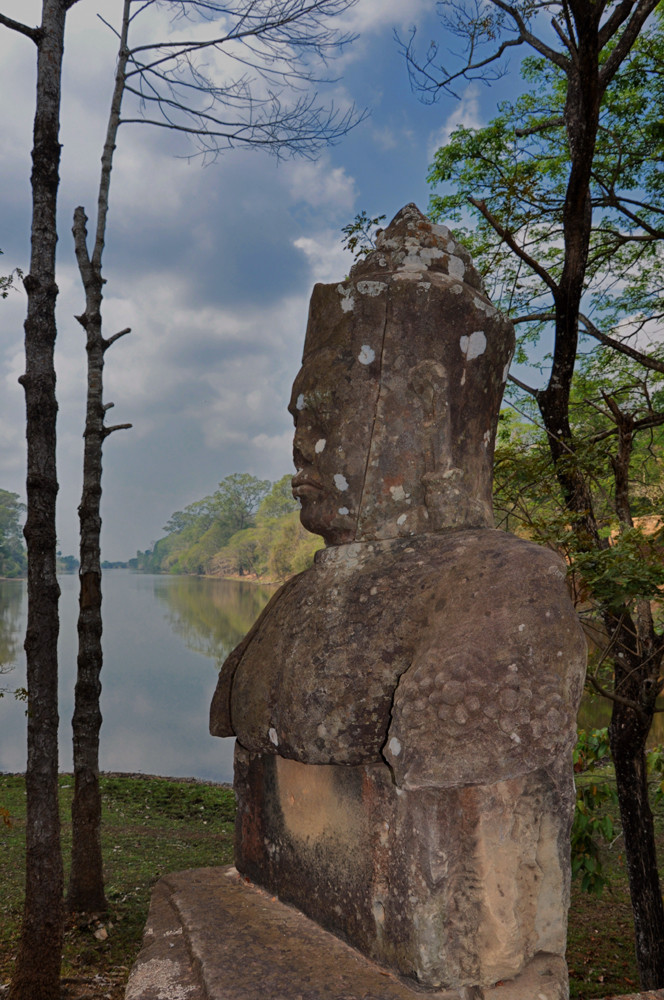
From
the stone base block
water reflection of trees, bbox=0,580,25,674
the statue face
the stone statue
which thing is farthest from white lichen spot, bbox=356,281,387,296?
water reflection of trees, bbox=0,580,25,674

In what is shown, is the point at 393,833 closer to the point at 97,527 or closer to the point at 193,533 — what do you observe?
the point at 97,527

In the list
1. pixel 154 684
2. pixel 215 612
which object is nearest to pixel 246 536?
pixel 215 612

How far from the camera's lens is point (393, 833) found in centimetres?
182

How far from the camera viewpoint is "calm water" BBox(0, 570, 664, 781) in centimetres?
1603

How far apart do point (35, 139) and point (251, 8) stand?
7.82 ft

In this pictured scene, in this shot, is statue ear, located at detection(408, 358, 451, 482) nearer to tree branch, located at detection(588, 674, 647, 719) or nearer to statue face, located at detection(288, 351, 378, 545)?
statue face, located at detection(288, 351, 378, 545)

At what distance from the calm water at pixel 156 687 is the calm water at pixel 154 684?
29 mm

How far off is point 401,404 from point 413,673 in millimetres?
822

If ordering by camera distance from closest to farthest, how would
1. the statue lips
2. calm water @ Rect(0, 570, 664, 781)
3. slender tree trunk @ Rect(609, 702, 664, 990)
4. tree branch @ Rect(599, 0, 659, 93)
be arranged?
the statue lips → slender tree trunk @ Rect(609, 702, 664, 990) → tree branch @ Rect(599, 0, 659, 93) → calm water @ Rect(0, 570, 664, 781)

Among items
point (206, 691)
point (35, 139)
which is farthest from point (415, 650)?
point (206, 691)

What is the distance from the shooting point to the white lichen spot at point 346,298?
7.31ft

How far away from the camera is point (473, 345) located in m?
2.21

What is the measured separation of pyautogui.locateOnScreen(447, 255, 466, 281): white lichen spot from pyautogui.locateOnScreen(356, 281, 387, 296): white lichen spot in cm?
26

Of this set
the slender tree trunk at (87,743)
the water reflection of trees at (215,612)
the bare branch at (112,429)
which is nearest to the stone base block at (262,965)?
the slender tree trunk at (87,743)
